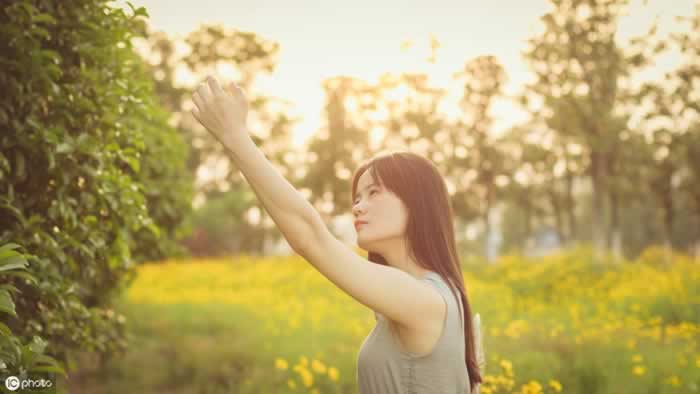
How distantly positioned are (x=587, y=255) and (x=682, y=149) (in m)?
12.3

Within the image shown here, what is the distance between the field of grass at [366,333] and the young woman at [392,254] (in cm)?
146

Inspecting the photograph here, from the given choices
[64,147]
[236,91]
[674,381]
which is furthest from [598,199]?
[236,91]

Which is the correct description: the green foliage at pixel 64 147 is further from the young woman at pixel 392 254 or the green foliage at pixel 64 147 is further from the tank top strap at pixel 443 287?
the tank top strap at pixel 443 287

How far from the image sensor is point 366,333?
25.2 ft

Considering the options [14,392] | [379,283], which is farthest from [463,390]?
[14,392]

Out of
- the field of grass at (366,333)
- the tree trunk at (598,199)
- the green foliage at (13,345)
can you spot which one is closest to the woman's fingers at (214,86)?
the green foliage at (13,345)

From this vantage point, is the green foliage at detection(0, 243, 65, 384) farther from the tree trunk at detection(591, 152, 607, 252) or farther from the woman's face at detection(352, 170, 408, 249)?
the tree trunk at detection(591, 152, 607, 252)

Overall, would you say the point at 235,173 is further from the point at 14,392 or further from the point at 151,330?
the point at 14,392

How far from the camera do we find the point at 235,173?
33156 millimetres

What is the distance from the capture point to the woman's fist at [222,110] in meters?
1.63

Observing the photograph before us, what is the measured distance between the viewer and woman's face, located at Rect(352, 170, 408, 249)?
2.09 m

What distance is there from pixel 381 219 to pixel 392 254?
0.14 m
